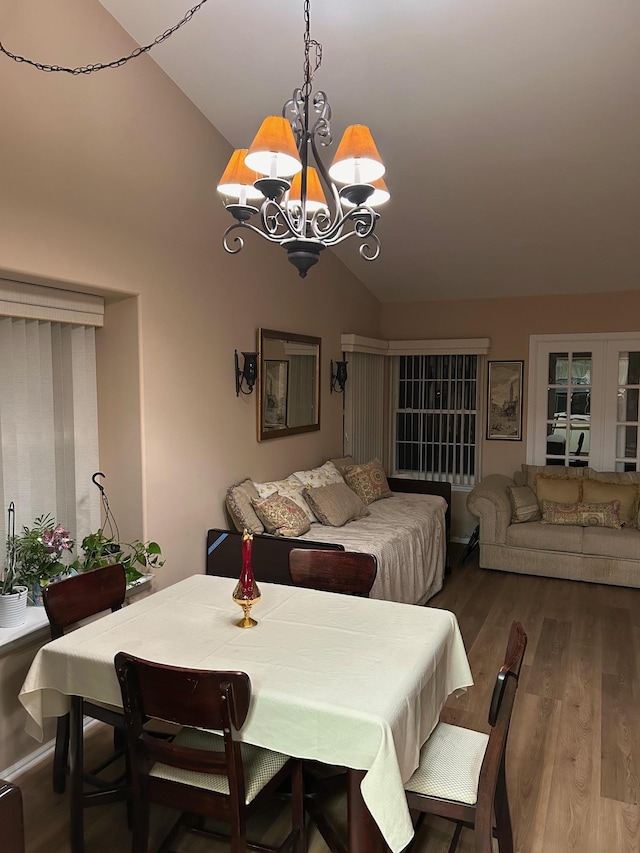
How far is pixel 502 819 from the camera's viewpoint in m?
1.90

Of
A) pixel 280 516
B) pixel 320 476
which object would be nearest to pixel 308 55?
pixel 280 516

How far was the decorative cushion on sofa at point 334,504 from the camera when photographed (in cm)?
421

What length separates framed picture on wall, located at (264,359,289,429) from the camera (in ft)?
14.0

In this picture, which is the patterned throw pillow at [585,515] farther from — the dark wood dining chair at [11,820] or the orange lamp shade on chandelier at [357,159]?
the dark wood dining chair at [11,820]

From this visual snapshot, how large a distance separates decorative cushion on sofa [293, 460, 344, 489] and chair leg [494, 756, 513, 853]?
266cm

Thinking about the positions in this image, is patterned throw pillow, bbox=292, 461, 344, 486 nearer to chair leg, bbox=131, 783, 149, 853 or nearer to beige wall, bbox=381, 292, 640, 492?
beige wall, bbox=381, 292, 640, 492

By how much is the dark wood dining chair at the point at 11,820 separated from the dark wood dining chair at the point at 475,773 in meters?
1.06

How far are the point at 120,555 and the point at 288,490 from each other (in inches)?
56.3

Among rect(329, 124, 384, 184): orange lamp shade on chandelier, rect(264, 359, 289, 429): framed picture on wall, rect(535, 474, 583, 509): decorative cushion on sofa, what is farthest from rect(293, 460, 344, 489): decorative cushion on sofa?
rect(329, 124, 384, 184): orange lamp shade on chandelier

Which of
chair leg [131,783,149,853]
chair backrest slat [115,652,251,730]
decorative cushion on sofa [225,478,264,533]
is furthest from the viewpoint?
decorative cushion on sofa [225,478,264,533]

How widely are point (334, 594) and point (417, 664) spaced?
0.66 meters

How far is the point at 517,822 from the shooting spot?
2.26 m

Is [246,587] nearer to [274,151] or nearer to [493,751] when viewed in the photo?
[493,751]

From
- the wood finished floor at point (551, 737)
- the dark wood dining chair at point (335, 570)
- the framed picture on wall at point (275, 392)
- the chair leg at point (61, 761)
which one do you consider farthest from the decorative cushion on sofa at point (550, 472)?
the chair leg at point (61, 761)
